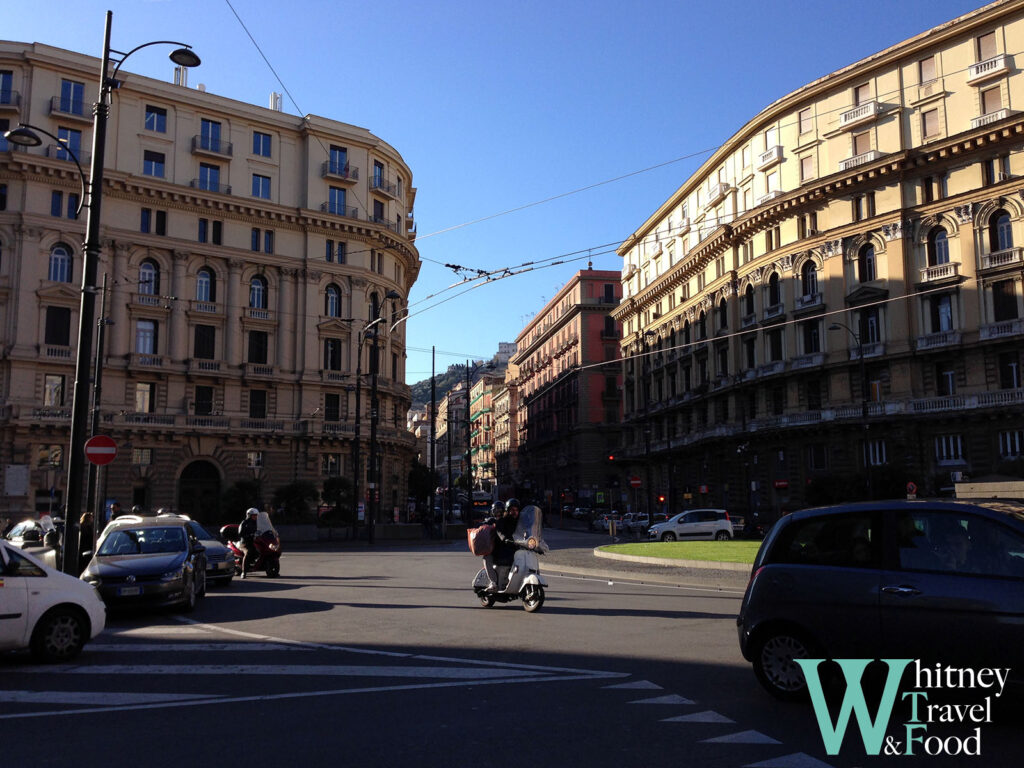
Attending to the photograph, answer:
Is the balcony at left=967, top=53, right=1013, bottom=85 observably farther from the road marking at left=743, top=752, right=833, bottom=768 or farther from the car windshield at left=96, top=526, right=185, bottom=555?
the road marking at left=743, top=752, right=833, bottom=768

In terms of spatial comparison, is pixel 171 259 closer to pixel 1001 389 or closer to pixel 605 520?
pixel 605 520

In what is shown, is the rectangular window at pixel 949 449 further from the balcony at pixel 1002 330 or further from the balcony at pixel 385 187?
the balcony at pixel 385 187

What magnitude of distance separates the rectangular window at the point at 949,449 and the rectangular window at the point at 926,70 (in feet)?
61.5

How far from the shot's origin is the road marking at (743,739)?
5.78 metres

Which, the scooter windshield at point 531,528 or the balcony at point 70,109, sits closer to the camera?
the scooter windshield at point 531,528

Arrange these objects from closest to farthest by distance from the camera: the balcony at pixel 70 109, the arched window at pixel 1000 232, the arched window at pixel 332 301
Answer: the arched window at pixel 1000 232, the balcony at pixel 70 109, the arched window at pixel 332 301

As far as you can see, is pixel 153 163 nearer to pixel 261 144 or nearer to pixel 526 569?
pixel 261 144

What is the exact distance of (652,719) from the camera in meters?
6.39

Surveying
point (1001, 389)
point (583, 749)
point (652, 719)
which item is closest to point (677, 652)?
point (652, 719)

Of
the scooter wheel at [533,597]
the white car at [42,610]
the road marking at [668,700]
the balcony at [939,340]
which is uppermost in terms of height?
the balcony at [939,340]

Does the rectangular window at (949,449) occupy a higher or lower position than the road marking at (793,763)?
higher

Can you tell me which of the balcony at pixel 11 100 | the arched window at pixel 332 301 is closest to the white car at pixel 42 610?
the balcony at pixel 11 100

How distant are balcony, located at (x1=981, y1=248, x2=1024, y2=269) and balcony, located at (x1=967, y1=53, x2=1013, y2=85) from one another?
860 cm

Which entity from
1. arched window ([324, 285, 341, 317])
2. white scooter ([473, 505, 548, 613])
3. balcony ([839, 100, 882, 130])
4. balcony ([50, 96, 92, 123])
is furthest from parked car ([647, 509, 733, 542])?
balcony ([50, 96, 92, 123])
